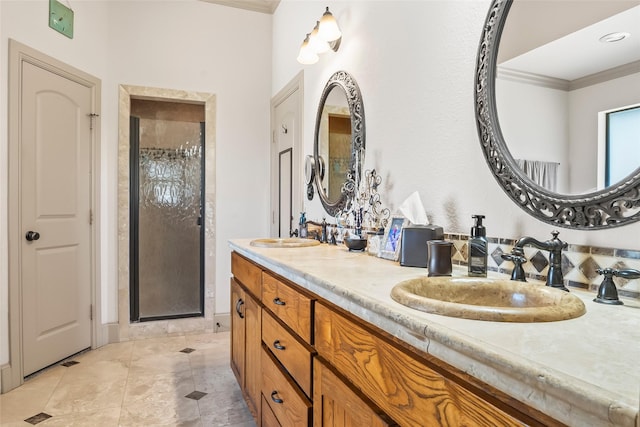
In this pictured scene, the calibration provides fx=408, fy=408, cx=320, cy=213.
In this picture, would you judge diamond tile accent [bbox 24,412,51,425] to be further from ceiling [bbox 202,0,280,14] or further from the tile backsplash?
ceiling [bbox 202,0,280,14]

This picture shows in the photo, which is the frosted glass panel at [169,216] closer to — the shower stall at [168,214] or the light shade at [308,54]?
the shower stall at [168,214]

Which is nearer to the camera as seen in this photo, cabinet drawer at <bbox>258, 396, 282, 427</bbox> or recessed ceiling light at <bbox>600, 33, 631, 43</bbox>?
recessed ceiling light at <bbox>600, 33, 631, 43</bbox>

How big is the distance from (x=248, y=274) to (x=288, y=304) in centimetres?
66

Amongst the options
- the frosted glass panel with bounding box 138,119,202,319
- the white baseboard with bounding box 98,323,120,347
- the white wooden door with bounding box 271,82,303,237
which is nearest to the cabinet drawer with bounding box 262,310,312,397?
the white wooden door with bounding box 271,82,303,237

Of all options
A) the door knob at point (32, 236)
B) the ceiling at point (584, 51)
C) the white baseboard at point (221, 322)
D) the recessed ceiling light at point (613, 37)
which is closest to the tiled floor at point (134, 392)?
the white baseboard at point (221, 322)

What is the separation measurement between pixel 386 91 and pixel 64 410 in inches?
91.5

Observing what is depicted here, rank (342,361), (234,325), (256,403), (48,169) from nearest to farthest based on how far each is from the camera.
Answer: (342,361) < (256,403) < (234,325) < (48,169)

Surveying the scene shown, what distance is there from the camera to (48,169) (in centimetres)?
274

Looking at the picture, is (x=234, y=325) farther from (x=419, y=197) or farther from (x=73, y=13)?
(x=73, y=13)

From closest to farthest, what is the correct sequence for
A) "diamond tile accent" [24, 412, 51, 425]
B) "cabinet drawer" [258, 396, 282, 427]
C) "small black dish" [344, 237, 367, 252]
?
"cabinet drawer" [258, 396, 282, 427] → "small black dish" [344, 237, 367, 252] → "diamond tile accent" [24, 412, 51, 425]

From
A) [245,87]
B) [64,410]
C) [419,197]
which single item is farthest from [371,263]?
[245,87]

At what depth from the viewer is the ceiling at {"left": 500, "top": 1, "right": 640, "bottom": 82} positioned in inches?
34.6

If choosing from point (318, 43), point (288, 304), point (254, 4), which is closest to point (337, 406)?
point (288, 304)

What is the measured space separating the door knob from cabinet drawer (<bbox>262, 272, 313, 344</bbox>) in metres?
1.84
